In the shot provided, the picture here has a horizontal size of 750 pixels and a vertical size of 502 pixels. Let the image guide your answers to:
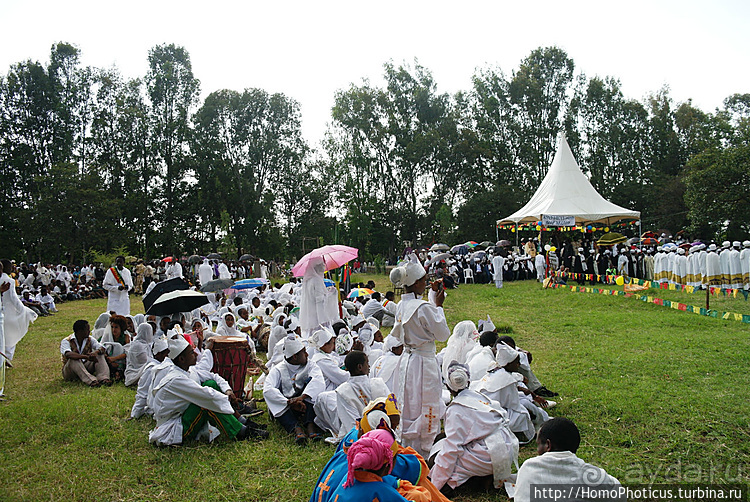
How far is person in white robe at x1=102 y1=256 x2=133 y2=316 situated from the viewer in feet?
34.3

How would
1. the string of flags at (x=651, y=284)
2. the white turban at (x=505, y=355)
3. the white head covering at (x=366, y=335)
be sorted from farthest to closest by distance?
the string of flags at (x=651, y=284), the white head covering at (x=366, y=335), the white turban at (x=505, y=355)

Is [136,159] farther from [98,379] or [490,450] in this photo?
[490,450]

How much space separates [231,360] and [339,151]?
35.5 m

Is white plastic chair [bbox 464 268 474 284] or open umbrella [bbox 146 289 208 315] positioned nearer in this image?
open umbrella [bbox 146 289 208 315]

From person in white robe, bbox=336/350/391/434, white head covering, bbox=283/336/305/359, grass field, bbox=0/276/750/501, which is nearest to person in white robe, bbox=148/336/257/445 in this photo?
grass field, bbox=0/276/750/501

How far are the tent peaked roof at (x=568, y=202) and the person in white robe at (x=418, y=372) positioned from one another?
57.1 ft

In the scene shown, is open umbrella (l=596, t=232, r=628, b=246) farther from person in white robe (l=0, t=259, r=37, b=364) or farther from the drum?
person in white robe (l=0, t=259, r=37, b=364)

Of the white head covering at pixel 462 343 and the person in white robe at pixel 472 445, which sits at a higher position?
the white head covering at pixel 462 343

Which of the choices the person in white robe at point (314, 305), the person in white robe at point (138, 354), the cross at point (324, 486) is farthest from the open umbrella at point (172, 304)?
the cross at point (324, 486)

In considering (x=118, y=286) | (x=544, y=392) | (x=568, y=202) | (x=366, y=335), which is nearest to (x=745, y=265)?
(x=568, y=202)

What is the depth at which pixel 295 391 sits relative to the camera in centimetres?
569

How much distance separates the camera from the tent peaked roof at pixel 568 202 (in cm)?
2088

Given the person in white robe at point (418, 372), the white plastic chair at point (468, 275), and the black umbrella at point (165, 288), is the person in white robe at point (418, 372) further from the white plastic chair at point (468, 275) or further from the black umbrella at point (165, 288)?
the white plastic chair at point (468, 275)

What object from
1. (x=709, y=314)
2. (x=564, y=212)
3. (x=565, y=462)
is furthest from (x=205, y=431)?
(x=564, y=212)
